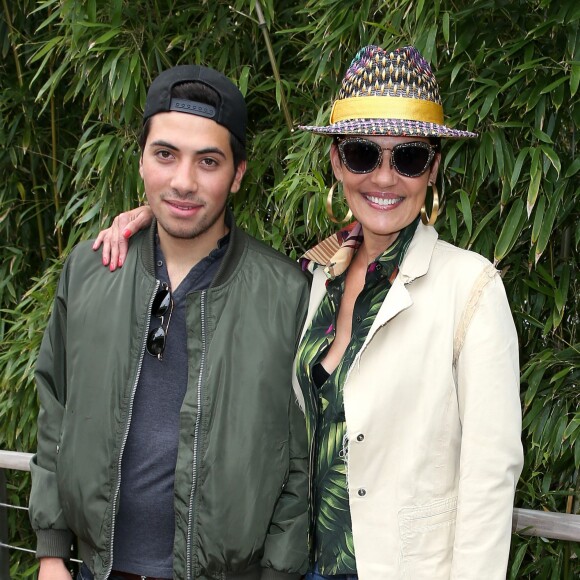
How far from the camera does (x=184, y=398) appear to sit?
5.81ft

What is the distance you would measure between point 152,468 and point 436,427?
2.00ft

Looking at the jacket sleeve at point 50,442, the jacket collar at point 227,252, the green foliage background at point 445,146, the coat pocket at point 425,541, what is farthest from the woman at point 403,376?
the green foliage background at point 445,146

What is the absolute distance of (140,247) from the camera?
1963mm

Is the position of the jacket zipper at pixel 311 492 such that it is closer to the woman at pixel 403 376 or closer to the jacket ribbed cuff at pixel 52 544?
the woman at pixel 403 376

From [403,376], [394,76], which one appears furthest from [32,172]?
[403,376]

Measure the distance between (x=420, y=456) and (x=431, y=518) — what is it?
0.12 meters

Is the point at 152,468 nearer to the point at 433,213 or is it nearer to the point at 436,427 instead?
the point at 436,427

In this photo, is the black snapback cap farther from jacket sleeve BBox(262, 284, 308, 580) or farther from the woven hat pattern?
jacket sleeve BBox(262, 284, 308, 580)

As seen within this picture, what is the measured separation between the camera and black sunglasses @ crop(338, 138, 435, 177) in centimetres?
170

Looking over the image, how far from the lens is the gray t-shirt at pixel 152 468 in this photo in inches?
69.7

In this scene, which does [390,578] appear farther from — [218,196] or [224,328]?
[218,196]

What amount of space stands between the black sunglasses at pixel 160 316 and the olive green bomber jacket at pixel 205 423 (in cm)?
2

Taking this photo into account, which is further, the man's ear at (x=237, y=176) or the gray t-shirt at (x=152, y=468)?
the man's ear at (x=237, y=176)

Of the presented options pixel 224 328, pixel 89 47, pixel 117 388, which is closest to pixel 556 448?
pixel 224 328
